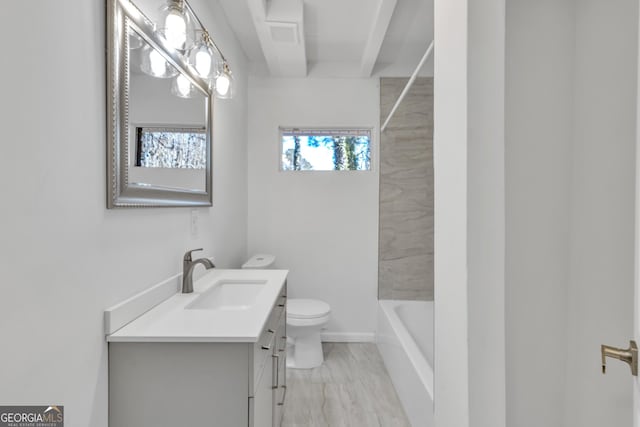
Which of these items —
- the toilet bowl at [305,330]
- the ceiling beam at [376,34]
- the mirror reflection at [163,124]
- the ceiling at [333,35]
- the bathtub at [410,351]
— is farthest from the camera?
the toilet bowl at [305,330]

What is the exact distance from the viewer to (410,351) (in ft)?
6.05

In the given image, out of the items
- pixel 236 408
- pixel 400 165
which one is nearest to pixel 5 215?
pixel 236 408

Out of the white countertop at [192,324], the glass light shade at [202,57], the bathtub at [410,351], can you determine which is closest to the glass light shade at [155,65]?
the glass light shade at [202,57]

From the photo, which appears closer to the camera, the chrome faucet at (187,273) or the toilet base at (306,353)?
the chrome faucet at (187,273)

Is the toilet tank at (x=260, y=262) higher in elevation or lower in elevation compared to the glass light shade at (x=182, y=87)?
lower

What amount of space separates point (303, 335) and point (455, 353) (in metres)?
1.58

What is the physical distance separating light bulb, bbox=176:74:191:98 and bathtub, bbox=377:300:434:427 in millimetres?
1884

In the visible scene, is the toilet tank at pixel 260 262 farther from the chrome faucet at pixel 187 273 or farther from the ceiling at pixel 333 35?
the ceiling at pixel 333 35

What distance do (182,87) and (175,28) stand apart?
330 millimetres

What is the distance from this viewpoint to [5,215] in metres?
0.66

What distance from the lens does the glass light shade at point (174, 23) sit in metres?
1.23

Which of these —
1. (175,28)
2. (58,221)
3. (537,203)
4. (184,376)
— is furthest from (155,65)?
(537,203)

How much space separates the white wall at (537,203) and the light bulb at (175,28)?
1.20 m

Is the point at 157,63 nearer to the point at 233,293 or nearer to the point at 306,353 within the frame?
the point at 233,293
